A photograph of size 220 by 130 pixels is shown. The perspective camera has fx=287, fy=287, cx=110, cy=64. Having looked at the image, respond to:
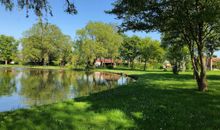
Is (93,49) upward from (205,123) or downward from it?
upward

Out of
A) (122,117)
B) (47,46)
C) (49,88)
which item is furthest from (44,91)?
(47,46)

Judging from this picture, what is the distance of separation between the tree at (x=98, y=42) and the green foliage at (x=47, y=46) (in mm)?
10381

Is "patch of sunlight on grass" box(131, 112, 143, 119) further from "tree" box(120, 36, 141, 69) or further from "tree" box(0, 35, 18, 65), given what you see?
"tree" box(0, 35, 18, 65)

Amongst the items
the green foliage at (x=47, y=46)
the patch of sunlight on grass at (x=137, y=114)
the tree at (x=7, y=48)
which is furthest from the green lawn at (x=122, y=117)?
the tree at (x=7, y=48)

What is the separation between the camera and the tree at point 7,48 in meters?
111

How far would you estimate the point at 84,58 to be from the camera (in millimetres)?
84250

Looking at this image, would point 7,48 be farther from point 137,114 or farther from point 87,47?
point 137,114

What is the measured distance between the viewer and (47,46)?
3760 inches

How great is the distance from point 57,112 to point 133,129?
399cm

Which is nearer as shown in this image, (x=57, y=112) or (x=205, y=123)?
(x=205, y=123)

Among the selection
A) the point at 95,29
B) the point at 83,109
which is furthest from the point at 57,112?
the point at 95,29

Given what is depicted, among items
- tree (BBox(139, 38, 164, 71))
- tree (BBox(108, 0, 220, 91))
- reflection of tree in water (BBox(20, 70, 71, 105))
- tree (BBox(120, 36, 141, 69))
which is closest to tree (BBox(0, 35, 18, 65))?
tree (BBox(120, 36, 141, 69))

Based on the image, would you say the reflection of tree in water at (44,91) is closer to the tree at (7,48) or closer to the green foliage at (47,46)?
the green foliage at (47,46)

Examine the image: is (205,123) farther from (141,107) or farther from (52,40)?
(52,40)
